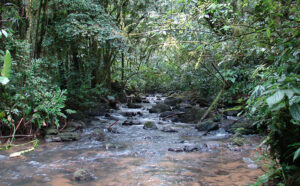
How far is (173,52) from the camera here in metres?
7.37

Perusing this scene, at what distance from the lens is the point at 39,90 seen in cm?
544

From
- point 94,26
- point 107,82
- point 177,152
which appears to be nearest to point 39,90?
point 94,26

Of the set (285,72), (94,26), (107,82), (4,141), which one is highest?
(94,26)

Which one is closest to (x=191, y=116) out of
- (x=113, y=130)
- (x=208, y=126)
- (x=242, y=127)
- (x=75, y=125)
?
(x=208, y=126)

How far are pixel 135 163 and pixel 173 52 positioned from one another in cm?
407

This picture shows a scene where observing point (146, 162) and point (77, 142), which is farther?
point (77, 142)

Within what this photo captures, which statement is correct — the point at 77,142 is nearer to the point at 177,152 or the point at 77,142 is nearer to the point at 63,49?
the point at 177,152

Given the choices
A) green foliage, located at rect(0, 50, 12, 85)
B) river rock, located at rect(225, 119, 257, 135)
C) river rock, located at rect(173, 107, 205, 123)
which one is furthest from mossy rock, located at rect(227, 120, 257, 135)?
green foliage, located at rect(0, 50, 12, 85)

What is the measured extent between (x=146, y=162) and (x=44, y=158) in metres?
2.02

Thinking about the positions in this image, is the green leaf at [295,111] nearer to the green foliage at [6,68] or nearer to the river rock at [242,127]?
the green foliage at [6,68]

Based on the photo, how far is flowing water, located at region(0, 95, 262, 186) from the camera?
3.56m

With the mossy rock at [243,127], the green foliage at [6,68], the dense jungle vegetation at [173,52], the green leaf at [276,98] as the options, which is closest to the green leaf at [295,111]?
the dense jungle vegetation at [173,52]

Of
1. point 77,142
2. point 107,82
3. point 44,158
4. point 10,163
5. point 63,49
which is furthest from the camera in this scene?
point 107,82

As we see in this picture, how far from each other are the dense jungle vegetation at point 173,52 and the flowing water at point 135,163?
0.74m
